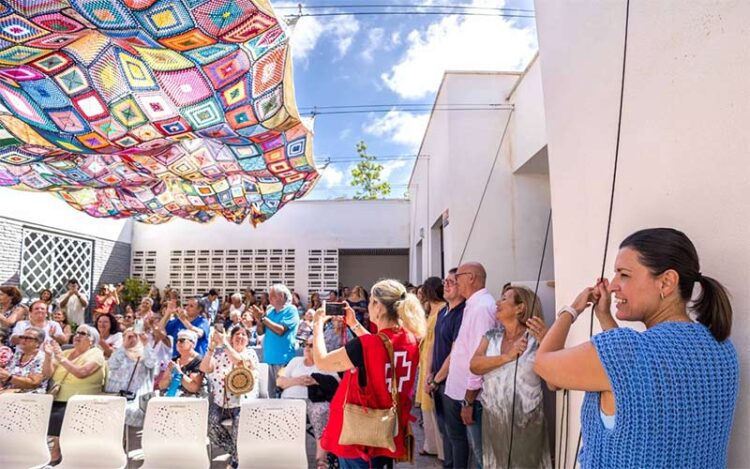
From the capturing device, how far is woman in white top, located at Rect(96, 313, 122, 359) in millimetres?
4913

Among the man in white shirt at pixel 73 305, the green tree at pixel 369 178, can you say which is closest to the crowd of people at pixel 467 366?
the man in white shirt at pixel 73 305

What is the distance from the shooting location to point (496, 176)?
21.0 ft

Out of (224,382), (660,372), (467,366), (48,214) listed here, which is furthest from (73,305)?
(660,372)

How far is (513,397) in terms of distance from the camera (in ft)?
8.60

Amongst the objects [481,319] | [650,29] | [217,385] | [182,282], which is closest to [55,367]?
[217,385]

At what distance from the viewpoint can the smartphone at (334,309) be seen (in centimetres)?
269

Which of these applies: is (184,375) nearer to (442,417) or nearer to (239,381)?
(239,381)

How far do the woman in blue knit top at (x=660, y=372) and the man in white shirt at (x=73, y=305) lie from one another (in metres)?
9.57

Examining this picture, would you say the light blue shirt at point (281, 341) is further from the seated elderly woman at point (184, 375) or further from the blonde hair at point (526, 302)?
the blonde hair at point (526, 302)

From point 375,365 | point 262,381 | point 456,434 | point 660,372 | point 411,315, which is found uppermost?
point 411,315

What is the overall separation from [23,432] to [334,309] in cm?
243

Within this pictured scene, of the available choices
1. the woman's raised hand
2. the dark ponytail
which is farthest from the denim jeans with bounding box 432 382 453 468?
the dark ponytail

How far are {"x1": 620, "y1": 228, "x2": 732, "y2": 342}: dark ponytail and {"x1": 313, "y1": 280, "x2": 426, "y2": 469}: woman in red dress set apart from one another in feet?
4.58

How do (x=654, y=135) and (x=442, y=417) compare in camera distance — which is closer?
(x=654, y=135)
